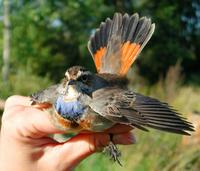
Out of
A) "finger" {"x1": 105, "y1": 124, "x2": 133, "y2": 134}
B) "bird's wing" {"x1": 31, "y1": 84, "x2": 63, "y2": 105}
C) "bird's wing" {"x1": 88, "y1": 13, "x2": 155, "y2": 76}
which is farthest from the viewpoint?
"bird's wing" {"x1": 88, "y1": 13, "x2": 155, "y2": 76}

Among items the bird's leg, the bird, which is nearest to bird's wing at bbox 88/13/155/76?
the bird

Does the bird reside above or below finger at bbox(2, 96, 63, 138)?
above

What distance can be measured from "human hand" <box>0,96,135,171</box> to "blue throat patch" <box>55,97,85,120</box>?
0.07m

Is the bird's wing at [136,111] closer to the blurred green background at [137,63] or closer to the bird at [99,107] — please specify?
the bird at [99,107]

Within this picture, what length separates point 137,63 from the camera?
2966 cm

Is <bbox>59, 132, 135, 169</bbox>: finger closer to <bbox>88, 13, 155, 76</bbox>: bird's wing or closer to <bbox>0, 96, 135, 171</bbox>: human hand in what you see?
<bbox>0, 96, 135, 171</bbox>: human hand

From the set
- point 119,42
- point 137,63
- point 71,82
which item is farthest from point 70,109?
point 137,63

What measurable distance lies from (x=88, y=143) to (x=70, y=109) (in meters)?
0.19

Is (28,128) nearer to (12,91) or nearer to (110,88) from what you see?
(110,88)

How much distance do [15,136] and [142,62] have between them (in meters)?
26.9

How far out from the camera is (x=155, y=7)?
28.6 metres

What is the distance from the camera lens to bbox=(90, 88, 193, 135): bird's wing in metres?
3.08

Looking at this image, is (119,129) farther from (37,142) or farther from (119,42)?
(119,42)

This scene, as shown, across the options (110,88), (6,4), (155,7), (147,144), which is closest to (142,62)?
(155,7)
